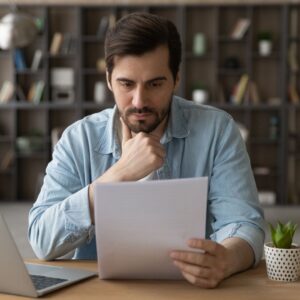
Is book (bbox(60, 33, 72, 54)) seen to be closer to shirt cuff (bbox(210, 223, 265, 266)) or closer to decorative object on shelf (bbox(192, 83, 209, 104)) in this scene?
decorative object on shelf (bbox(192, 83, 209, 104))

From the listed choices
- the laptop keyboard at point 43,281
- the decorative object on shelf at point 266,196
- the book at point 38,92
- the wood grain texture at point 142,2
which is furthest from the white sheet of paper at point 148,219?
the wood grain texture at point 142,2

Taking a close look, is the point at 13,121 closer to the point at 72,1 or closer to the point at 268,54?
the point at 72,1

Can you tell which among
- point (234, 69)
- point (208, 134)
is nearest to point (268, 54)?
point (234, 69)

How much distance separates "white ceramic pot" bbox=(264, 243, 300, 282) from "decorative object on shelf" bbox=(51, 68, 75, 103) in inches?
248

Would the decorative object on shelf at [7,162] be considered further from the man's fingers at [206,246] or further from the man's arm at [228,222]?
the man's fingers at [206,246]

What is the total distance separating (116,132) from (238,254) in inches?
23.2

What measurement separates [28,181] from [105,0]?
7.91 feet

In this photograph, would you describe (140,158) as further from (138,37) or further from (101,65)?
(101,65)

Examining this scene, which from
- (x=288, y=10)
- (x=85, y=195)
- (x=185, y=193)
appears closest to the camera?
(x=185, y=193)

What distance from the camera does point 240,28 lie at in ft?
24.4

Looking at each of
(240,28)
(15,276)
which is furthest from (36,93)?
(15,276)

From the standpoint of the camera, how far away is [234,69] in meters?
7.44

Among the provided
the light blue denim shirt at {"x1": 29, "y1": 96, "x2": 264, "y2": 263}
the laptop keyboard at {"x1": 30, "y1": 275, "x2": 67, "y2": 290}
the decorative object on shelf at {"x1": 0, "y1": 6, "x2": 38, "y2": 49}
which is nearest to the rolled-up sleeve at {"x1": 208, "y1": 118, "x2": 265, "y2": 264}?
the light blue denim shirt at {"x1": 29, "y1": 96, "x2": 264, "y2": 263}

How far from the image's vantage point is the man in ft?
5.46
